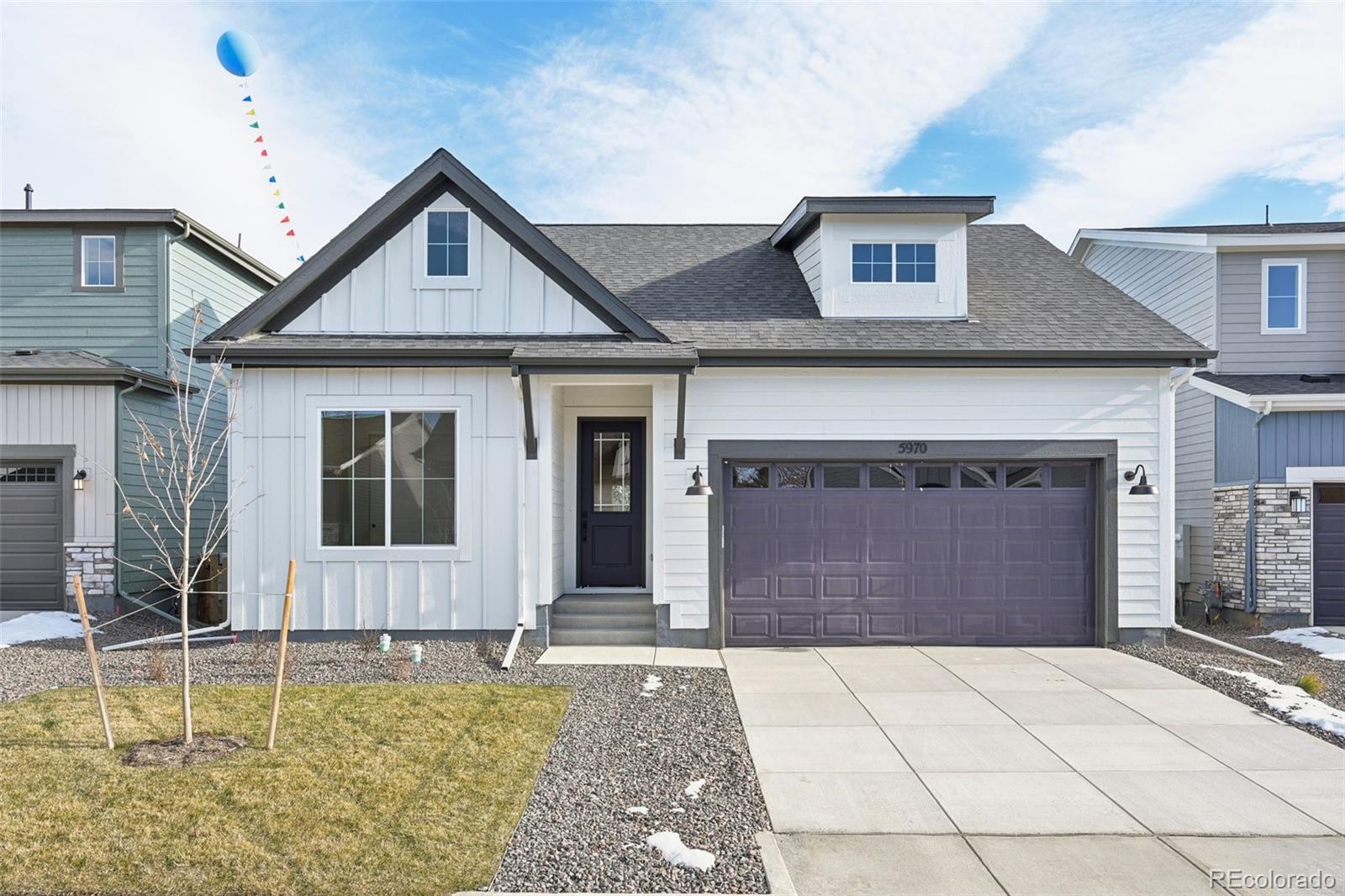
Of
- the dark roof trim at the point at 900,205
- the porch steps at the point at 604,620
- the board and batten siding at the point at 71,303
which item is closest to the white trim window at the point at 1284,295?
the dark roof trim at the point at 900,205

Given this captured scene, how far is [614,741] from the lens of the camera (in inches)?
246

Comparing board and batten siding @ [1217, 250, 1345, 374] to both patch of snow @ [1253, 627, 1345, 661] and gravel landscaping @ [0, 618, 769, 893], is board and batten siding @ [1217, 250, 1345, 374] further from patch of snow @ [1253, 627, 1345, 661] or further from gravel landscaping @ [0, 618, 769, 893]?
gravel landscaping @ [0, 618, 769, 893]

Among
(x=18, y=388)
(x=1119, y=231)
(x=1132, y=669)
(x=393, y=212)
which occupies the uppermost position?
(x=1119, y=231)

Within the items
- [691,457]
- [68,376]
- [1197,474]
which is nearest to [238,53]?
[68,376]

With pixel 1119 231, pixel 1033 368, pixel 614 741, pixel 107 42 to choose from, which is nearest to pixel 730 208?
pixel 1119 231

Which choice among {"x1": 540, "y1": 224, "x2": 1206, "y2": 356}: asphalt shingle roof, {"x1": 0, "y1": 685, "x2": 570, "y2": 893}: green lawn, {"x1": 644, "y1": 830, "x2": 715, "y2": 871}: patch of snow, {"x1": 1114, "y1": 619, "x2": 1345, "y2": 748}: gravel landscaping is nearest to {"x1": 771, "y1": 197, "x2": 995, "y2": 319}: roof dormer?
{"x1": 540, "y1": 224, "x2": 1206, "y2": 356}: asphalt shingle roof

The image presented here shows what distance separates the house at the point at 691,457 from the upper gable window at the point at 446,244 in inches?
0.9

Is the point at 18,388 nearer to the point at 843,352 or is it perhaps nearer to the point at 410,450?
the point at 410,450

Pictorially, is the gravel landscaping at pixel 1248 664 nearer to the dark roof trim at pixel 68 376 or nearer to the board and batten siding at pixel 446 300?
the board and batten siding at pixel 446 300

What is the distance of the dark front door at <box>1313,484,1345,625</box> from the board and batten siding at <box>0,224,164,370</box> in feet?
55.6

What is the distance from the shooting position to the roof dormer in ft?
35.4

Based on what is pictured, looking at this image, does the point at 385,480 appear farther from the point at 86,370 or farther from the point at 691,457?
the point at 86,370

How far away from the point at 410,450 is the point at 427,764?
495 centimetres

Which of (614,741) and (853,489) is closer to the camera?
(614,741)
